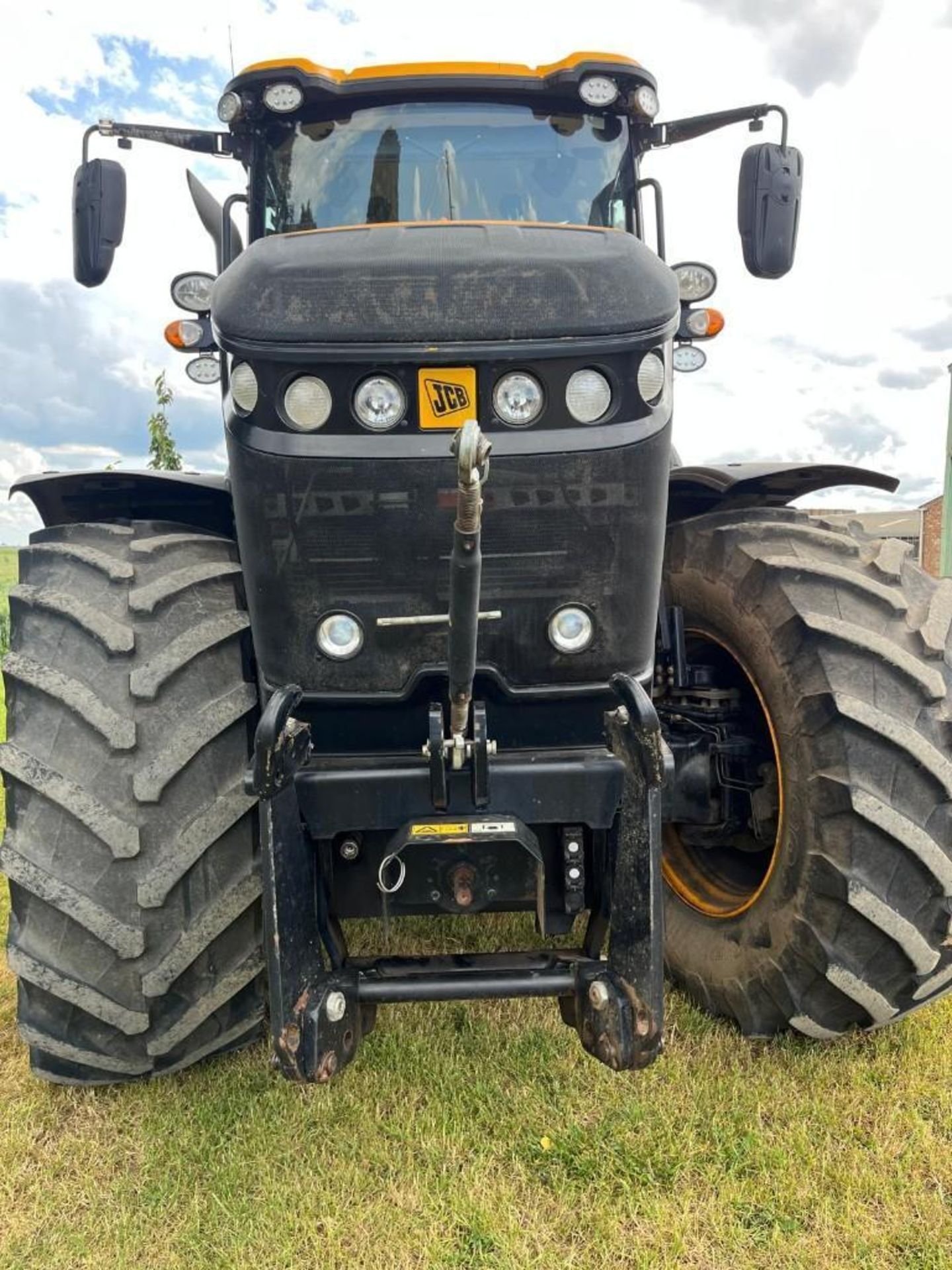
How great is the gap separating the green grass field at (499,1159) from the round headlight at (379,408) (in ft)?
6.20

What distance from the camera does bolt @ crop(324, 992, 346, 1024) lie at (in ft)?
8.18

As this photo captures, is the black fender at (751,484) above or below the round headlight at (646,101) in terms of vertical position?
below

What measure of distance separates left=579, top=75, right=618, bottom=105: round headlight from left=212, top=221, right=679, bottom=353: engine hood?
39.3 inches

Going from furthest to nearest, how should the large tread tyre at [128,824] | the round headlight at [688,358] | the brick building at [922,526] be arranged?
1. the brick building at [922,526]
2. the round headlight at [688,358]
3. the large tread tyre at [128,824]

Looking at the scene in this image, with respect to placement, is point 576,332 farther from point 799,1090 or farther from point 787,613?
point 799,1090

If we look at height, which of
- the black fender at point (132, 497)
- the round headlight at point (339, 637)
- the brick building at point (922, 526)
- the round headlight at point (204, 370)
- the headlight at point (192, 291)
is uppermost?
the headlight at point (192, 291)

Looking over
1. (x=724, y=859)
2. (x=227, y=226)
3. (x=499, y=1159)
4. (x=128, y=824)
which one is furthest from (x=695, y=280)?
(x=499, y=1159)

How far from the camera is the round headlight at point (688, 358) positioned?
3.75m

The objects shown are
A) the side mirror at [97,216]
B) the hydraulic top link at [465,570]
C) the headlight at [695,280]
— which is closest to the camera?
the hydraulic top link at [465,570]

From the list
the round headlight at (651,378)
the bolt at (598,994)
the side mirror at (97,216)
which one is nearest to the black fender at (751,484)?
the round headlight at (651,378)

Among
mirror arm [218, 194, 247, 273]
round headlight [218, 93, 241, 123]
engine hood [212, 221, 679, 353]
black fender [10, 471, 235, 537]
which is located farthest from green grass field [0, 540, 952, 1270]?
round headlight [218, 93, 241, 123]

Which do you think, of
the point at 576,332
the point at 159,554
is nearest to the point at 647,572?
the point at 576,332

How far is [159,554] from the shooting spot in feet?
9.90

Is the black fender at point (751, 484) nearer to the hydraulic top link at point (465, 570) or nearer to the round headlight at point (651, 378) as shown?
the round headlight at point (651, 378)
